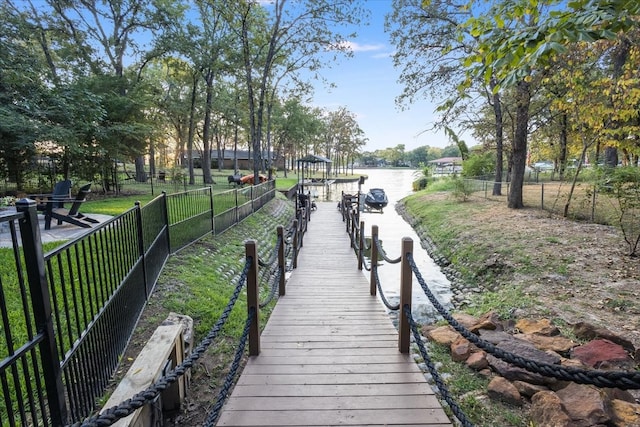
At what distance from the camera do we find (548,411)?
223 centimetres

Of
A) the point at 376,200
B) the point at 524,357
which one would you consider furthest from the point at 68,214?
the point at 376,200

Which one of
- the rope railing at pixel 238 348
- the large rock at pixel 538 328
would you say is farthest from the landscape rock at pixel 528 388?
the rope railing at pixel 238 348

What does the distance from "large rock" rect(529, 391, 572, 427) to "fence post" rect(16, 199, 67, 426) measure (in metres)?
2.93

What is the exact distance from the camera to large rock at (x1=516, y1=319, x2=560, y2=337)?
11.4 ft

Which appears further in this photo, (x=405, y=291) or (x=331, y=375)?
(x=405, y=291)

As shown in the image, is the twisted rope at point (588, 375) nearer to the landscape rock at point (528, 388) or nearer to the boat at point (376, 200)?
the landscape rock at point (528, 388)

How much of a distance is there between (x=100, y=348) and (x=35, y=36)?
2119cm

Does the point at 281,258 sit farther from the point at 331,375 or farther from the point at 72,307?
the point at 72,307

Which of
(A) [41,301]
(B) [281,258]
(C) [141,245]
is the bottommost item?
(B) [281,258]

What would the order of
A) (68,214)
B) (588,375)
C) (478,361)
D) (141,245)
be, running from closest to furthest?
1. (588,375)
2. (478,361)
3. (141,245)
4. (68,214)

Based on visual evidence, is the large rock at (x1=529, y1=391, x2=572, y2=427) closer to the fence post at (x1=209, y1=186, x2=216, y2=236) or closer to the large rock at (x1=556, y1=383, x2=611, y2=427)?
the large rock at (x1=556, y1=383, x2=611, y2=427)

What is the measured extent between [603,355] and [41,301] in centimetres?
409

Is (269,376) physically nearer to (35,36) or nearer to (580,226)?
(580,226)

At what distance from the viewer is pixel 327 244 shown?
964 cm
